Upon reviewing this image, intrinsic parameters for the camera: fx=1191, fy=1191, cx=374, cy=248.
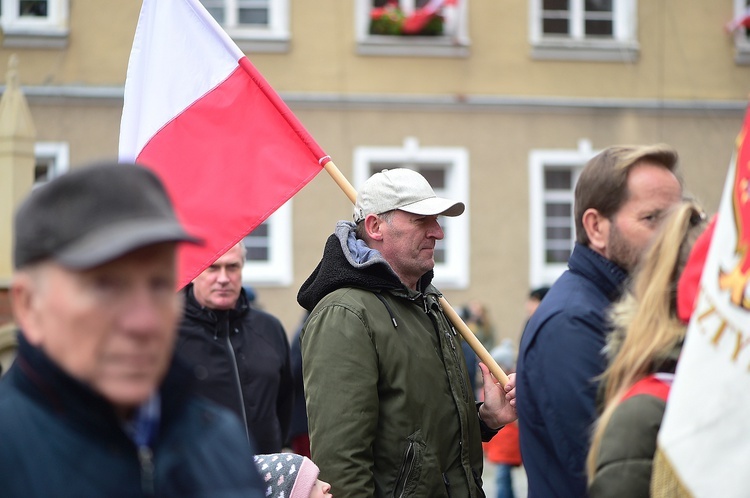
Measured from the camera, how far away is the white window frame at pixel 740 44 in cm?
1688

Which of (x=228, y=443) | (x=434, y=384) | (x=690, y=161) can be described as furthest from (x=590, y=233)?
(x=690, y=161)

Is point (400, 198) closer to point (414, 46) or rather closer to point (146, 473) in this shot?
point (146, 473)

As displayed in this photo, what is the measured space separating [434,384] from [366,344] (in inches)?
11.0

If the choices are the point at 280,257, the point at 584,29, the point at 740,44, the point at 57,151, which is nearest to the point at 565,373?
the point at 280,257

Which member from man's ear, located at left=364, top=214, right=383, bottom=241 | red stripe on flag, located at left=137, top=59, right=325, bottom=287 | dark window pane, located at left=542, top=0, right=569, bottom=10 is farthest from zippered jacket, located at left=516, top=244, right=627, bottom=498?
dark window pane, located at left=542, top=0, right=569, bottom=10

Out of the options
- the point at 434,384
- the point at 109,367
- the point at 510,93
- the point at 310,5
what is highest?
the point at 310,5

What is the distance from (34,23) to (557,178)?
24.9 ft

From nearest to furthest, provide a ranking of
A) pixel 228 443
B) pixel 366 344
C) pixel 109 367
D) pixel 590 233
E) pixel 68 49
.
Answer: pixel 109 367 → pixel 228 443 → pixel 590 233 → pixel 366 344 → pixel 68 49

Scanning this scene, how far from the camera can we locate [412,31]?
16.3m

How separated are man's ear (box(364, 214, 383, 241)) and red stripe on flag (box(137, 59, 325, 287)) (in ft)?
1.72

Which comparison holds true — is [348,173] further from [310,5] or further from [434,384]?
[434,384]

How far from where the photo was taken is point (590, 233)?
3.36 meters

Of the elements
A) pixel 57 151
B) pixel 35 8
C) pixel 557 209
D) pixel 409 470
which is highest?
pixel 35 8

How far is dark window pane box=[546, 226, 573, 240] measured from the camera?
676 inches
